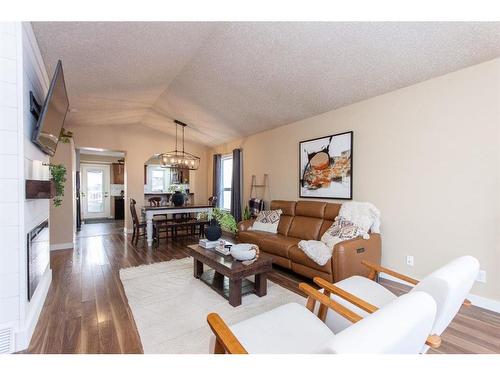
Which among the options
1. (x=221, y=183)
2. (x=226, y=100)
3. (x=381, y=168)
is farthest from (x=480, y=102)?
(x=221, y=183)

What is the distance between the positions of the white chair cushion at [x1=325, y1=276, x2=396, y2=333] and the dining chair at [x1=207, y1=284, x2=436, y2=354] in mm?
161

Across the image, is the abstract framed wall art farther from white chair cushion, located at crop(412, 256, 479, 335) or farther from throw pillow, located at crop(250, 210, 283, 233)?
white chair cushion, located at crop(412, 256, 479, 335)

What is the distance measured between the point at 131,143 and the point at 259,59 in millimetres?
4847

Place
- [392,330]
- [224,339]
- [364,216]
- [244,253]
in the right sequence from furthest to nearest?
[364,216], [244,253], [224,339], [392,330]

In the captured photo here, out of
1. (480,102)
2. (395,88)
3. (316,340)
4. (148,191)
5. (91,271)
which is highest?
(395,88)

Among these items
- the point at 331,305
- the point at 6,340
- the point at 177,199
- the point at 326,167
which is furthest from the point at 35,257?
the point at 326,167

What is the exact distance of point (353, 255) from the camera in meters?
2.77

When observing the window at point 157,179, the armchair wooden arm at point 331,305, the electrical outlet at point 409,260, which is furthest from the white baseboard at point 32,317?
the window at point 157,179

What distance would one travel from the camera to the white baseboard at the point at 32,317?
179cm

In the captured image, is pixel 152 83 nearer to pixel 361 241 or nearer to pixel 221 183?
pixel 221 183

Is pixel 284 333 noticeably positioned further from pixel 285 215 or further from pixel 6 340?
pixel 285 215

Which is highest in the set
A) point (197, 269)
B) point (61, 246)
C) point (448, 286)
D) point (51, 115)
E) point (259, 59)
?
point (259, 59)
